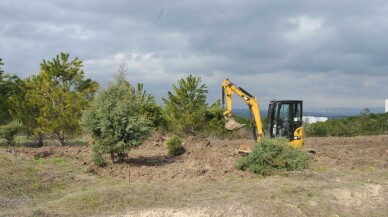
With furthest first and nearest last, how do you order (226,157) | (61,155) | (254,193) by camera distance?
1. (61,155)
2. (226,157)
3. (254,193)

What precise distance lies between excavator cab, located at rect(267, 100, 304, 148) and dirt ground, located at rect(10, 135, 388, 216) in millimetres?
1218

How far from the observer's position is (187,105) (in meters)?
24.4

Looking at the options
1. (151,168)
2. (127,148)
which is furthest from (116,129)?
(151,168)

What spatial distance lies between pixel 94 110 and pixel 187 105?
35.4ft

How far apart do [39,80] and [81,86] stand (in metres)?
1.97

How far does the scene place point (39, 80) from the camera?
21.9 m

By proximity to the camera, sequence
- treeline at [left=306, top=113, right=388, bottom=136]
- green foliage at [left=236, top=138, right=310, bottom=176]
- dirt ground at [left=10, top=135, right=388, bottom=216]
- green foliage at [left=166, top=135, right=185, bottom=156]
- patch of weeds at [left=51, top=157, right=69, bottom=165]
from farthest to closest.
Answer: treeline at [left=306, top=113, right=388, bottom=136], green foliage at [left=166, top=135, right=185, bottom=156], patch of weeds at [left=51, top=157, right=69, bottom=165], green foliage at [left=236, top=138, right=310, bottom=176], dirt ground at [left=10, top=135, right=388, bottom=216]

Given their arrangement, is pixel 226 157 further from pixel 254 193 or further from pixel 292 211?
pixel 292 211

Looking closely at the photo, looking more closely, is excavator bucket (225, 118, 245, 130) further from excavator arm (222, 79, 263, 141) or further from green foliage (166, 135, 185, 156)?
green foliage (166, 135, 185, 156)

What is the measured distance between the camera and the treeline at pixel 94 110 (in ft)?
45.3

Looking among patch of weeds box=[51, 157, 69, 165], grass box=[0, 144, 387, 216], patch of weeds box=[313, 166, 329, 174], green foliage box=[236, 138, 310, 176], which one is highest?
green foliage box=[236, 138, 310, 176]

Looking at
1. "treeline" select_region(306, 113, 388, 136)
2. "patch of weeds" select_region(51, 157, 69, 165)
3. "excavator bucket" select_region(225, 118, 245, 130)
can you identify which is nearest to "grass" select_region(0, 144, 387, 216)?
"patch of weeds" select_region(51, 157, 69, 165)

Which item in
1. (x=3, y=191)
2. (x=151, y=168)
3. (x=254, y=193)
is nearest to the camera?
(x=254, y=193)

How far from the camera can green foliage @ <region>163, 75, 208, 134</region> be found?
958 inches
